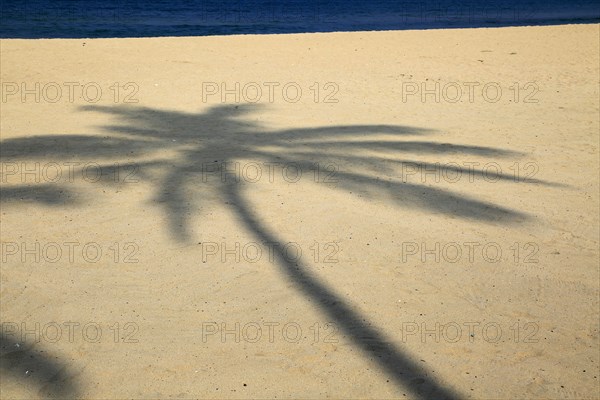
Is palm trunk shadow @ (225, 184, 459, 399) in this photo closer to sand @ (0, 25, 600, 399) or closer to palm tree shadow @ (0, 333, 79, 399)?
sand @ (0, 25, 600, 399)

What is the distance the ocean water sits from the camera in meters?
27.2

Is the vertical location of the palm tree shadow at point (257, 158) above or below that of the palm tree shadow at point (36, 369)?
above

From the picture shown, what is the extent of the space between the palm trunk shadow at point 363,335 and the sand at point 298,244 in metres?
0.02

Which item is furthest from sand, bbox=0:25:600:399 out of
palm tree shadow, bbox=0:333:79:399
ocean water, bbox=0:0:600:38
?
ocean water, bbox=0:0:600:38

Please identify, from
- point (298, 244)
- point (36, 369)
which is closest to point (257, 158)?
point (298, 244)

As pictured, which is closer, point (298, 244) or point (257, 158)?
point (298, 244)

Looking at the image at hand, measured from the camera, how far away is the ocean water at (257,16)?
89.4 ft

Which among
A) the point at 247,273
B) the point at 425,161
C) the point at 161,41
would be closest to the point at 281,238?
the point at 247,273

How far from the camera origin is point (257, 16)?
3378 cm

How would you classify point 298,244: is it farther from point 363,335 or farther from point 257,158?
point 257,158

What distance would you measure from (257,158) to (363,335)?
12.8ft

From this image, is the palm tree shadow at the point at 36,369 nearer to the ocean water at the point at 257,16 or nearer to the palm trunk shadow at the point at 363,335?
the palm trunk shadow at the point at 363,335

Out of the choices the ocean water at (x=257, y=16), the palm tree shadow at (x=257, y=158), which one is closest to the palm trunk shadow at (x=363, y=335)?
the palm tree shadow at (x=257, y=158)

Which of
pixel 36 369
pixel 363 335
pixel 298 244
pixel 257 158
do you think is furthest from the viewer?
pixel 257 158
